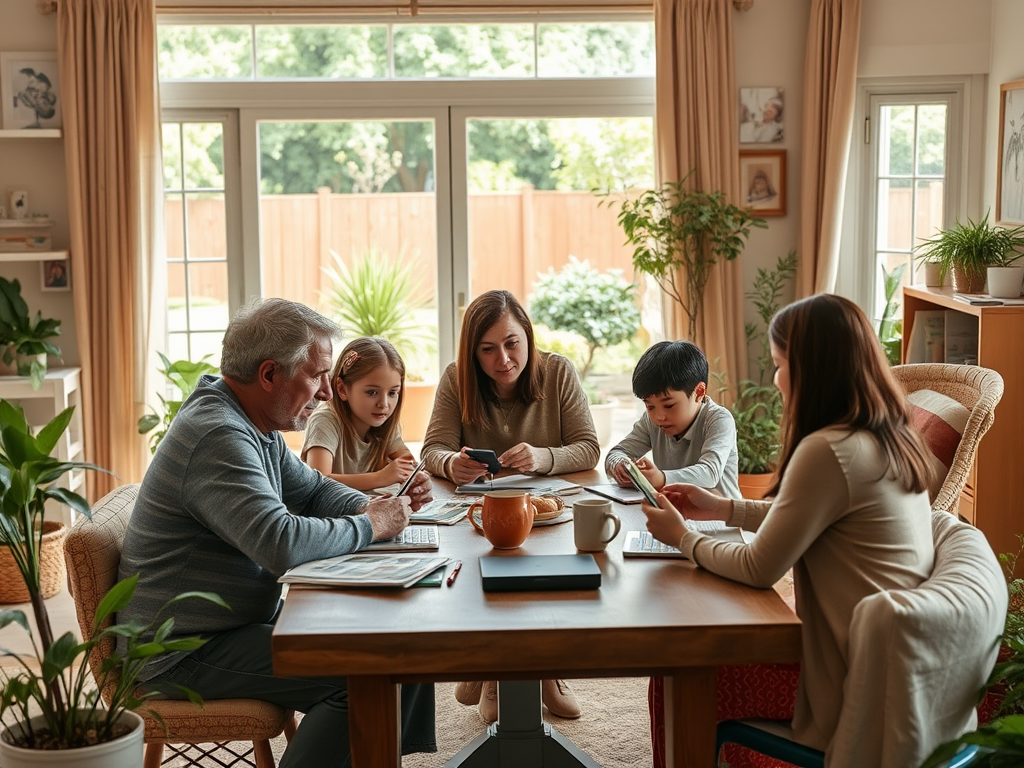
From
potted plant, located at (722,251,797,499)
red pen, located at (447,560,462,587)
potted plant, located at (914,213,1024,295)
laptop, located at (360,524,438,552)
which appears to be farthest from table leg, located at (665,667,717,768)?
potted plant, located at (914,213,1024,295)

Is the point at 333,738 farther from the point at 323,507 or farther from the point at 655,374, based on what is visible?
the point at 655,374

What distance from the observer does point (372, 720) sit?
1.78m

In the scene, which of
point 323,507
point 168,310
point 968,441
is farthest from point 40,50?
point 968,441

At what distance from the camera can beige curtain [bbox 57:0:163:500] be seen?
4.78 meters

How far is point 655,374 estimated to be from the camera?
108 inches

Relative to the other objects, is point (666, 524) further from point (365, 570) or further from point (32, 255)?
point (32, 255)

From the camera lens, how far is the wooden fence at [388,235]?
5258 millimetres

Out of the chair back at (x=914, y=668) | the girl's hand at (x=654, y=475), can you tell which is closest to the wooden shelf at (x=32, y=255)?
the girl's hand at (x=654, y=475)

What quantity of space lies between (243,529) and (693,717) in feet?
2.84

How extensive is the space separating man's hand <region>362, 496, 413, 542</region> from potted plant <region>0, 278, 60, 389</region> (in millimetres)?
2807

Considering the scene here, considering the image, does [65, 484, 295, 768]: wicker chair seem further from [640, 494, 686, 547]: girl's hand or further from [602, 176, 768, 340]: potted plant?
[602, 176, 768, 340]: potted plant

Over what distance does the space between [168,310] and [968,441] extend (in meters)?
3.72

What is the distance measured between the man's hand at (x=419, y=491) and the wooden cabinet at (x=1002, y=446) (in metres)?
2.40

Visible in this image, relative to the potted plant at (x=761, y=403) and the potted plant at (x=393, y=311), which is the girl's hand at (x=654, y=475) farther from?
the potted plant at (x=393, y=311)
